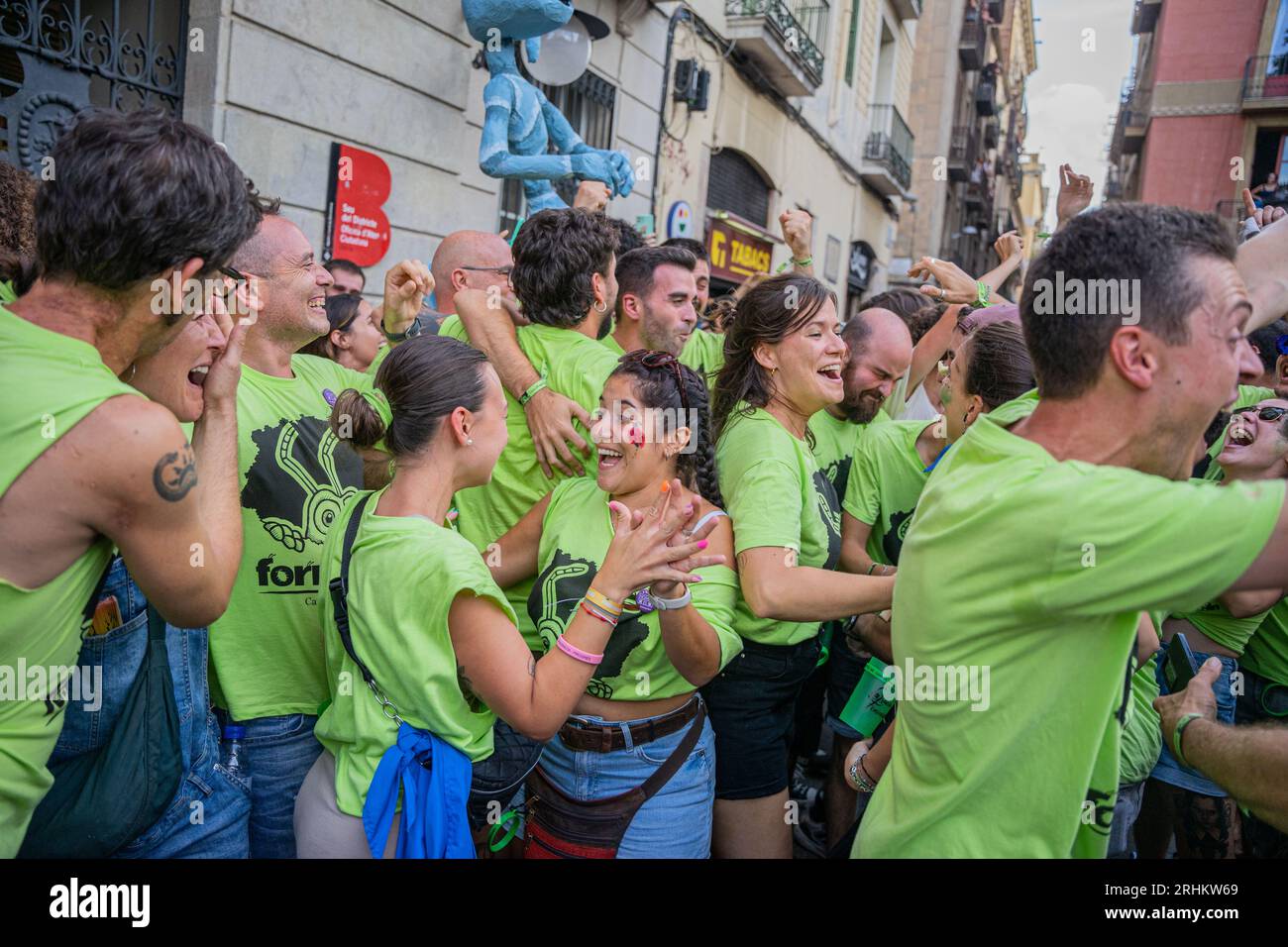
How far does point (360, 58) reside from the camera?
19.3 feet

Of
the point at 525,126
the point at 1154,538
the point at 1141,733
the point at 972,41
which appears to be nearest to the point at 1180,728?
the point at 1141,733

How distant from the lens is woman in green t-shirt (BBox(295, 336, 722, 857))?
1898 millimetres

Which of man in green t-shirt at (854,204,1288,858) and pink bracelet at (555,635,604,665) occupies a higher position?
man in green t-shirt at (854,204,1288,858)

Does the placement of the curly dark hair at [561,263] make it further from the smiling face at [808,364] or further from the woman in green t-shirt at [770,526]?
the smiling face at [808,364]

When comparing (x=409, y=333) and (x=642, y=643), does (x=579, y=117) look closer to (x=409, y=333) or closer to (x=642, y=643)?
(x=409, y=333)

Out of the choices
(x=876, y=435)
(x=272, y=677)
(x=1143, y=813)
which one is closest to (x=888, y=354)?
(x=876, y=435)

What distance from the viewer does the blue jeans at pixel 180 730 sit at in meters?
1.79

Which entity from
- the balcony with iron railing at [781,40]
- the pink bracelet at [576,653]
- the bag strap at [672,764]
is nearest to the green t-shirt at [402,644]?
the pink bracelet at [576,653]

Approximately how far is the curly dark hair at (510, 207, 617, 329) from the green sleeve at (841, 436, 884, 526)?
45.7 inches

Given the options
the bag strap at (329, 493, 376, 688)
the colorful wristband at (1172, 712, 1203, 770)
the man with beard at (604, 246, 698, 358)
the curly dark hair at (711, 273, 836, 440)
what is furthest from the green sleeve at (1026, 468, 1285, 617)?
the man with beard at (604, 246, 698, 358)

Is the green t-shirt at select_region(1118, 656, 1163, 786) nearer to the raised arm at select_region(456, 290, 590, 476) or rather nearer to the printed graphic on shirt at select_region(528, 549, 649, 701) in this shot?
the printed graphic on shirt at select_region(528, 549, 649, 701)

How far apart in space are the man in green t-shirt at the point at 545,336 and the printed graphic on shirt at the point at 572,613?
565 millimetres
